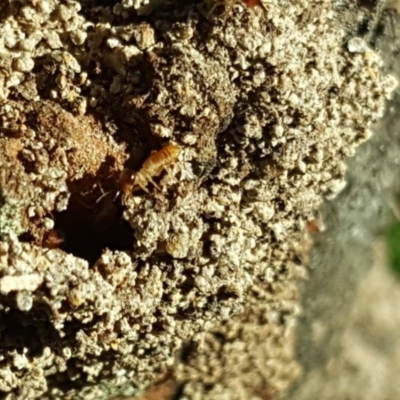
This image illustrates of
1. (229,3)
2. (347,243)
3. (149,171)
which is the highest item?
(347,243)

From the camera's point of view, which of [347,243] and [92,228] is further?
[347,243]

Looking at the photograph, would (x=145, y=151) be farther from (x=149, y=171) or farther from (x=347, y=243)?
(x=347, y=243)

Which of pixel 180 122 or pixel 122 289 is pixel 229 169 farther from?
pixel 122 289

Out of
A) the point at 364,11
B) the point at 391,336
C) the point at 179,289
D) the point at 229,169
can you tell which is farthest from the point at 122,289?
the point at 391,336

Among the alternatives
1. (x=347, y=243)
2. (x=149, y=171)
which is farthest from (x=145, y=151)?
(x=347, y=243)

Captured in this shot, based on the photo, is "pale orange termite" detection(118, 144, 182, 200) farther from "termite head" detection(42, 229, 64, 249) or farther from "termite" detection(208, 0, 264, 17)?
"termite" detection(208, 0, 264, 17)

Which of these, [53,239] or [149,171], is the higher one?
[149,171]

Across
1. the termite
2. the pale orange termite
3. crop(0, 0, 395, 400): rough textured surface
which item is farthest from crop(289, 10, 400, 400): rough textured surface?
the pale orange termite
